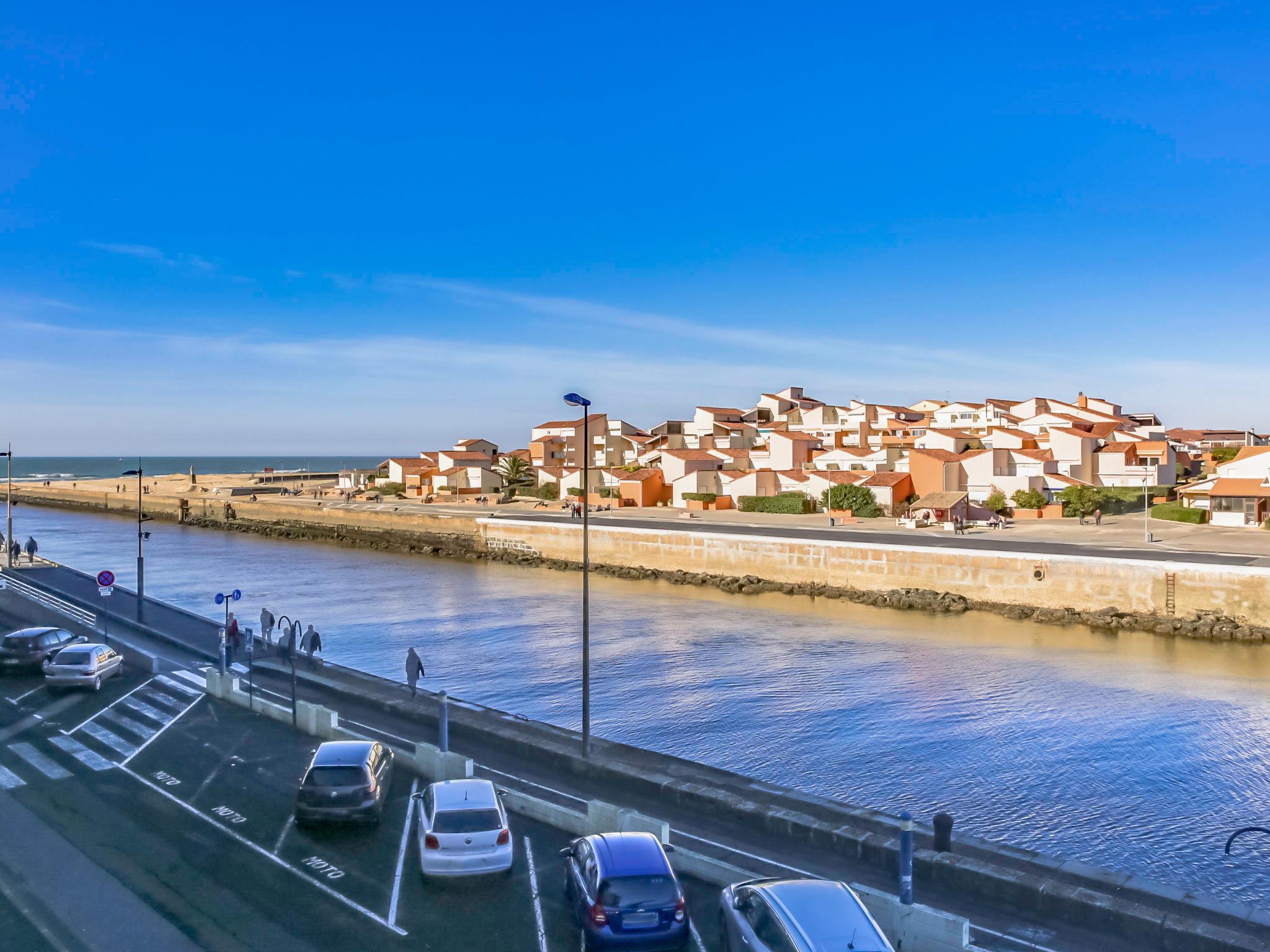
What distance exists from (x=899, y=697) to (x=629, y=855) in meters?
17.1

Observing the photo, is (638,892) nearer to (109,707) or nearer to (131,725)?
(131,725)

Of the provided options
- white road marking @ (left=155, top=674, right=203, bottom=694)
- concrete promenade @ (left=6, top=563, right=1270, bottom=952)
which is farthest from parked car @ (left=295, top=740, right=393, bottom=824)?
white road marking @ (left=155, top=674, right=203, bottom=694)

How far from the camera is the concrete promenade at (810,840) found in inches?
380

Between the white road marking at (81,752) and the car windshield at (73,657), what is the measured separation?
363cm

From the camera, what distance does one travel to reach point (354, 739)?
1648cm

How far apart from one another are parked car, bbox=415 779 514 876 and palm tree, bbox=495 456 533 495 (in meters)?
82.2

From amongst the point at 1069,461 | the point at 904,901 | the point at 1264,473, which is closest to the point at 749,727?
the point at 904,901

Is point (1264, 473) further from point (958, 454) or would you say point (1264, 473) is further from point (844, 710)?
point (844, 710)

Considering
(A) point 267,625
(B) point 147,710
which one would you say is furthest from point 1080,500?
(B) point 147,710

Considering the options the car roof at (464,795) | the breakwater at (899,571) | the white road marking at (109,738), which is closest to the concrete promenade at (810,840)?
the car roof at (464,795)

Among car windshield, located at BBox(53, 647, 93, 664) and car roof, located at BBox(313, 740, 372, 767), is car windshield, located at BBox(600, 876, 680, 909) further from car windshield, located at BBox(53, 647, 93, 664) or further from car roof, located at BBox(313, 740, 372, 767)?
car windshield, located at BBox(53, 647, 93, 664)

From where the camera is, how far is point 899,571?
42.7m

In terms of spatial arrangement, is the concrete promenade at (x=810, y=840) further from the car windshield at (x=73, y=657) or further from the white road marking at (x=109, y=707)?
the car windshield at (x=73, y=657)

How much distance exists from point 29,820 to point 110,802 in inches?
41.5
